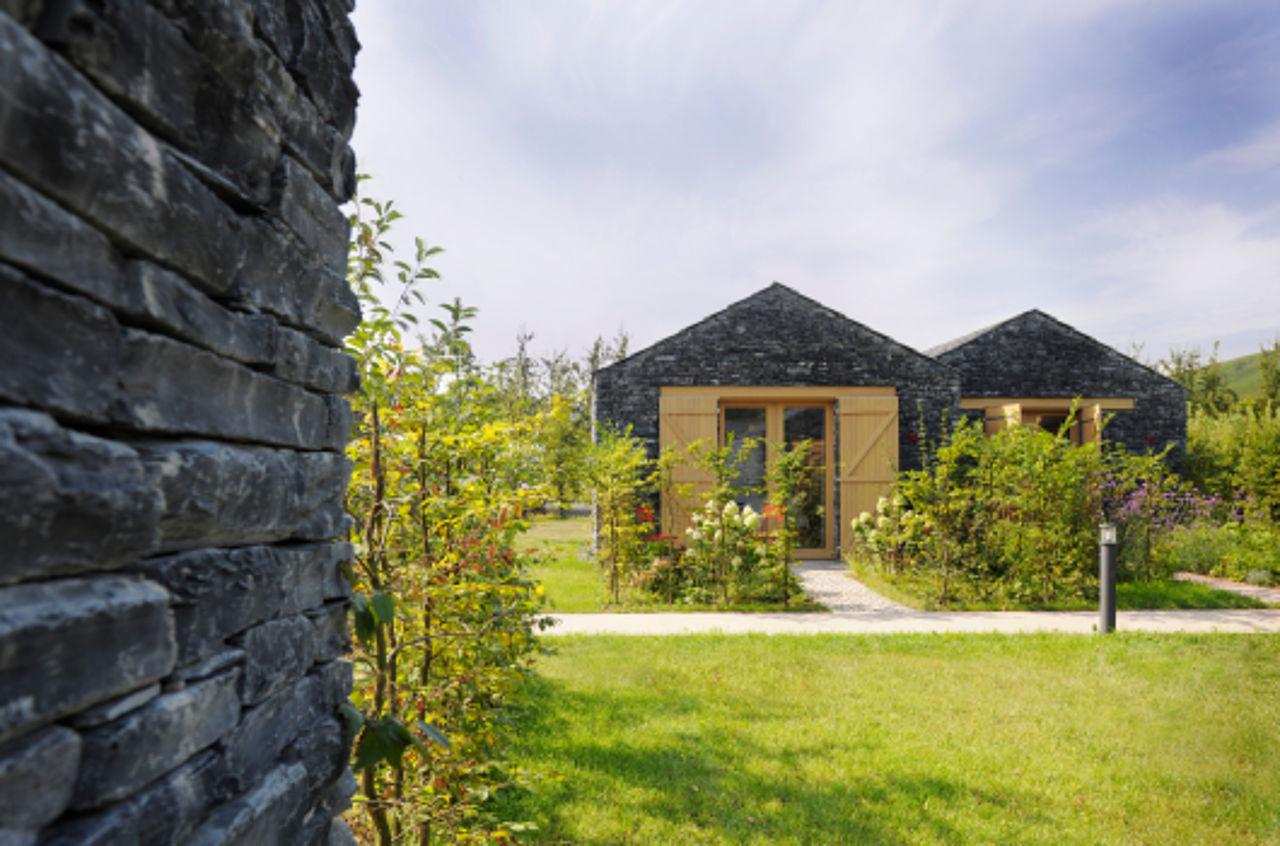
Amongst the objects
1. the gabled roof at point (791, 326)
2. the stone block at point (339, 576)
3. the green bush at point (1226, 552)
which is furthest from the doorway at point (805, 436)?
the stone block at point (339, 576)

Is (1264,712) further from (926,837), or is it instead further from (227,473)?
(227,473)

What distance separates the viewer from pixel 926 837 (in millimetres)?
2688

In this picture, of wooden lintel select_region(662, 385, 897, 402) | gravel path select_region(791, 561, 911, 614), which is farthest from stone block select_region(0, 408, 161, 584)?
wooden lintel select_region(662, 385, 897, 402)

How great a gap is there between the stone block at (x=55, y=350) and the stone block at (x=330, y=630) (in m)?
0.73

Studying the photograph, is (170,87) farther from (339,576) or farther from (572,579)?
(572,579)

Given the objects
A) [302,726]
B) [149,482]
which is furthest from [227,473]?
[302,726]

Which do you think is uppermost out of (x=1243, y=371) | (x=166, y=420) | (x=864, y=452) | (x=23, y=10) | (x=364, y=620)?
(x=1243, y=371)

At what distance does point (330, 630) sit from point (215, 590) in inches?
18.8

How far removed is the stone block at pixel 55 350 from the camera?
67 centimetres

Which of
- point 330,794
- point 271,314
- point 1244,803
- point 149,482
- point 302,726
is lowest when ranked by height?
point 1244,803

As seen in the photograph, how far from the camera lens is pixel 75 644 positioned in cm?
73

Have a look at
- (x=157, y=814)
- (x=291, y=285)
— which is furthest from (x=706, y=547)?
(x=157, y=814)

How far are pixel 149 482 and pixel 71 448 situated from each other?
133mm

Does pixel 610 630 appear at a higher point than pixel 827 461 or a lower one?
lower
